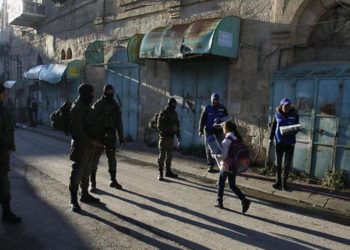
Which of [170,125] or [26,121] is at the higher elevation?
[170,125]

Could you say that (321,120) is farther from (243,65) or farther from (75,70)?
(75,70)

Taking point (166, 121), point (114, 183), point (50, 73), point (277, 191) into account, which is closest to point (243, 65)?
point (166, 121)

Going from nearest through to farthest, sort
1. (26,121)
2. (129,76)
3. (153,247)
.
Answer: (153,247)
(129,76)
(26,121)

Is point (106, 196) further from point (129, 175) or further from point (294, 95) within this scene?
point (294, 95)

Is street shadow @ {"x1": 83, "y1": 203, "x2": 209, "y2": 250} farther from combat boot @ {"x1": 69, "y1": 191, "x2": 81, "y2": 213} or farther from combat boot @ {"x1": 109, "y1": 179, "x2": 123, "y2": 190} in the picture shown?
combat boot @ {"x1": 109, "y1": 179, "x2": 123, "y2": 190}

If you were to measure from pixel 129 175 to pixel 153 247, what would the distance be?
13.7 feet

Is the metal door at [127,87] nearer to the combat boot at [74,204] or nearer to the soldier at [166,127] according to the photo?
the soldier at [166,127]

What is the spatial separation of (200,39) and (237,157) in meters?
4.86

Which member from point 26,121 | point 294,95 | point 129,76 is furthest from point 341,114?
point 26,121

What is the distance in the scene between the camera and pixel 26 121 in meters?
22.2

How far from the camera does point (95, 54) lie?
51.2 feet

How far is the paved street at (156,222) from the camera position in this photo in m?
4.73

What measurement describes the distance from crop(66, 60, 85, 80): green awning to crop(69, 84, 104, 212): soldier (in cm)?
1144

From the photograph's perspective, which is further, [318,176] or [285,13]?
[285,13]
